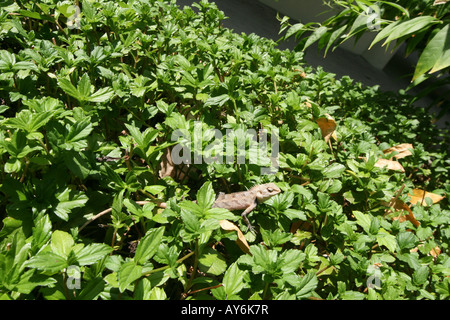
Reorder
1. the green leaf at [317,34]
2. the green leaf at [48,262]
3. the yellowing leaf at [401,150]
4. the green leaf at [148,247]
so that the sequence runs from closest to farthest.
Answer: the green leaf at [48,262]
the green leaf at [148,247]
the yellowing leaf at [401,150]
the green leaf at [317,34]

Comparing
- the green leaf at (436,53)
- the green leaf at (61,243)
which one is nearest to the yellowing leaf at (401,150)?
the green leaf at (436,53)

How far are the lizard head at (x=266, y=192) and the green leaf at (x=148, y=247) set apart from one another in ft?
1.47

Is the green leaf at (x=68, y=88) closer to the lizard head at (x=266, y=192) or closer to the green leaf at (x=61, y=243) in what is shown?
the green leaf at (x=61, y=243)

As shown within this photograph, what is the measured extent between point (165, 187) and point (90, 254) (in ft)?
1.23

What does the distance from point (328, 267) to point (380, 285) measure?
0.63 feet

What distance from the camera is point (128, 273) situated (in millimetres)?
832

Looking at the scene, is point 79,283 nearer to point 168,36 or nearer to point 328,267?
point 328,267

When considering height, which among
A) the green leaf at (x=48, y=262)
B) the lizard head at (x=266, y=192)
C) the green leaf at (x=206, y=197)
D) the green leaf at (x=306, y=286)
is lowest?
the green leaf at (x=306, y=286)

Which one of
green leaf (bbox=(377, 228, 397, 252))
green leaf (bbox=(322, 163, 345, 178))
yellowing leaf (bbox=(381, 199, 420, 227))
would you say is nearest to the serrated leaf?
green leaf (bbox=(322, 163, 345, 178))

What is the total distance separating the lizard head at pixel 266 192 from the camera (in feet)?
4.08

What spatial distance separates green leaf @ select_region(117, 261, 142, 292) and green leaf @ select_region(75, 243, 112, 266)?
7 cm

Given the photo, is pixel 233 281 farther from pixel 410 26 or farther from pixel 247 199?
pixel 410 26

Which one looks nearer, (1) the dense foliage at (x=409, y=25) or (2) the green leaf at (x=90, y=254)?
(2) the green leaf at (x=90, y=254)

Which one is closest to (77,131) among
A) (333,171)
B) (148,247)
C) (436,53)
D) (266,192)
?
(148,247)
